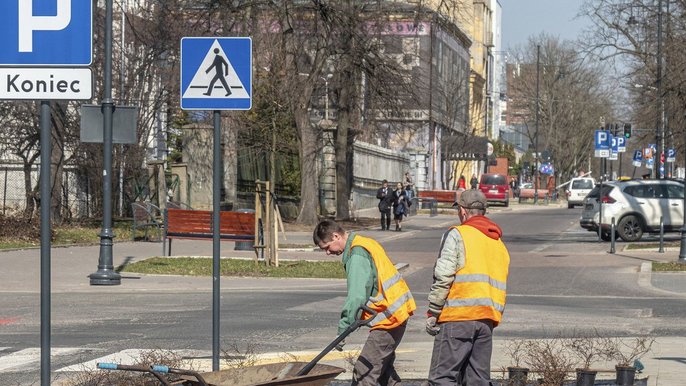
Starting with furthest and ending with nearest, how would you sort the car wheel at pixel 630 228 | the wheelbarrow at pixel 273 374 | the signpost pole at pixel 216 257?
the car wheel at pixel 630 228 < the signpost pole at pixel 216 257 < the wheelbarrow at pixel 273 374

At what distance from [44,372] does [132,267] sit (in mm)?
16602

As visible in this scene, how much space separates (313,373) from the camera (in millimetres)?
7309

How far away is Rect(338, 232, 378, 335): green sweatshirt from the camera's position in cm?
790

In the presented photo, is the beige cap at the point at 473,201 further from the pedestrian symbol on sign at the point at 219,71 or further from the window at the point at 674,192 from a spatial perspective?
the window at the point at 674,192

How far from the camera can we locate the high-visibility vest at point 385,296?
813 centimetres

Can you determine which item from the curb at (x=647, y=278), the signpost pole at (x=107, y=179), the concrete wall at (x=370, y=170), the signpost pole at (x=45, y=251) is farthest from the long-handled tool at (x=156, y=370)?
the concrete wall at (x=370, y=170)

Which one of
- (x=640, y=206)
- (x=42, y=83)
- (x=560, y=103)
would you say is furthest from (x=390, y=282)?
(x=560, y=103)

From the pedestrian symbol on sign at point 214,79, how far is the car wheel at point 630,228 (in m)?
25.6

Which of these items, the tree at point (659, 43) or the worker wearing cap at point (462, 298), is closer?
the worker wearing cap at point (462, 298)

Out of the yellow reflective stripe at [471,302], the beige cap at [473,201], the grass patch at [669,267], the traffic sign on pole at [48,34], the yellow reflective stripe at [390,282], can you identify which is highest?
the traffic sign on pole at [48,34]

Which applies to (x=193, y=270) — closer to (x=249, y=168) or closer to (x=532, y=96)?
(x=249, y=168)

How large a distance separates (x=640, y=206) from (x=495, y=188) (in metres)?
36.1

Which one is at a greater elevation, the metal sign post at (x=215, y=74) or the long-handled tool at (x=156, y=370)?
the metal sign post at (x=215, y=74)

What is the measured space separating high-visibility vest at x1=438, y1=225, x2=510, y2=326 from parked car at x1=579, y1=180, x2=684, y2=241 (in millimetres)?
26110
